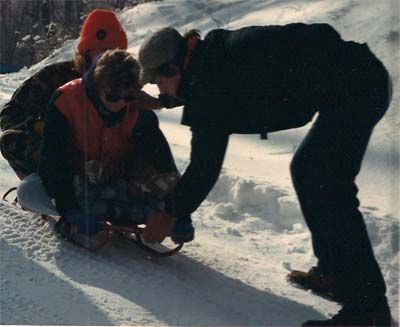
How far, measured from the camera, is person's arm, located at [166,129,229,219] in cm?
257

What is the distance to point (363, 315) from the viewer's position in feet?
8.30

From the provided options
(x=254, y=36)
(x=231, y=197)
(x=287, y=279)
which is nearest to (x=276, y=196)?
(x=231, y=197)

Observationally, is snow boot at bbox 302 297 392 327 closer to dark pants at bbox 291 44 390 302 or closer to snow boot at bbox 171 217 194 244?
dark pants at bbox 291 44 390 302

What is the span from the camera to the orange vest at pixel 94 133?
9.64 feet

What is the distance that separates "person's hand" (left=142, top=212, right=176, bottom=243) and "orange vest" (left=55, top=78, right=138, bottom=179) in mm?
272

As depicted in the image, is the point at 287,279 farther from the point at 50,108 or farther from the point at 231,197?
the point at 50,108

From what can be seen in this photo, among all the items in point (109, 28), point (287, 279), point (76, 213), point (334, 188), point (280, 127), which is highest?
point (109, 28)

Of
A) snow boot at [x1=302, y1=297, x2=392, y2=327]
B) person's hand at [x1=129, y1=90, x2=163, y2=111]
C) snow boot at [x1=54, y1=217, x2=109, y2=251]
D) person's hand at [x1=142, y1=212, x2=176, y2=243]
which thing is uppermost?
person's hand at [x1=129, y1=90, x2=163, y2=111]

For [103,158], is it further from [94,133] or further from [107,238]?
[107,238]

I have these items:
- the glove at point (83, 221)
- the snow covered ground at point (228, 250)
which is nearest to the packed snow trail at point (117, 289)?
the snow covered ground at point (228, 250)

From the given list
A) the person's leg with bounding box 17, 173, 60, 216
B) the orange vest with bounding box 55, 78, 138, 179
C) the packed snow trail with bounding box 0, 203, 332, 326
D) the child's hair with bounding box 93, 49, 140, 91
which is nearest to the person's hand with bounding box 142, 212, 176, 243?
the packed snow trail with bounding box 0, 203, 332, 326

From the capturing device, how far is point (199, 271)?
3.04 m

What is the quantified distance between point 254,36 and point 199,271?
983 millimetres

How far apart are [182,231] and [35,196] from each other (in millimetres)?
626
